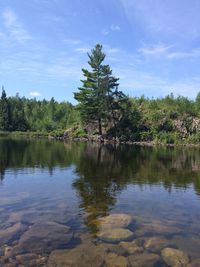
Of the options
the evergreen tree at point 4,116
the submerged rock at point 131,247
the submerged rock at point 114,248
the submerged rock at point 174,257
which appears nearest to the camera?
the submerged rock at point 174,257

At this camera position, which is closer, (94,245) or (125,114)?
(94,245)

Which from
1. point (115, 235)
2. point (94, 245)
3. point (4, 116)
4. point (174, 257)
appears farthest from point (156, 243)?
point (4, 116)

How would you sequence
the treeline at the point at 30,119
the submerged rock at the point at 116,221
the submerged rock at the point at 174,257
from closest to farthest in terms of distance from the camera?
the submerged rock at the point at 174,257 < the submerged rock at the point at 116,221 < the treeline at the point at 30,119

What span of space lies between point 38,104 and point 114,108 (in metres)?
98.5

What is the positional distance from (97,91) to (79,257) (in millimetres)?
70659

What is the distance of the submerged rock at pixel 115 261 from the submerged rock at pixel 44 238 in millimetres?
1973

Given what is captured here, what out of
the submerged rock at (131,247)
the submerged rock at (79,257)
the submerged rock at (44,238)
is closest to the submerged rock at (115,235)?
the submerged rock at (131,247)

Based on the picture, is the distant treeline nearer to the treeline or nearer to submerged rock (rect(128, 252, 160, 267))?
the treeline

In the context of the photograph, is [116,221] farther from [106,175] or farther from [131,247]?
[106,175]

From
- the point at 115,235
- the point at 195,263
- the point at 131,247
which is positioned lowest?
the point at 195,263

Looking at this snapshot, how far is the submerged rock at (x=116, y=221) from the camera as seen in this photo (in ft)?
53.4

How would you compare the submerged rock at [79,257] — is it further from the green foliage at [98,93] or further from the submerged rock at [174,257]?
the green foliage at [98,93]

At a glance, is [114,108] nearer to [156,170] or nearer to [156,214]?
[156,170]

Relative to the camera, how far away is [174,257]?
12812mm
